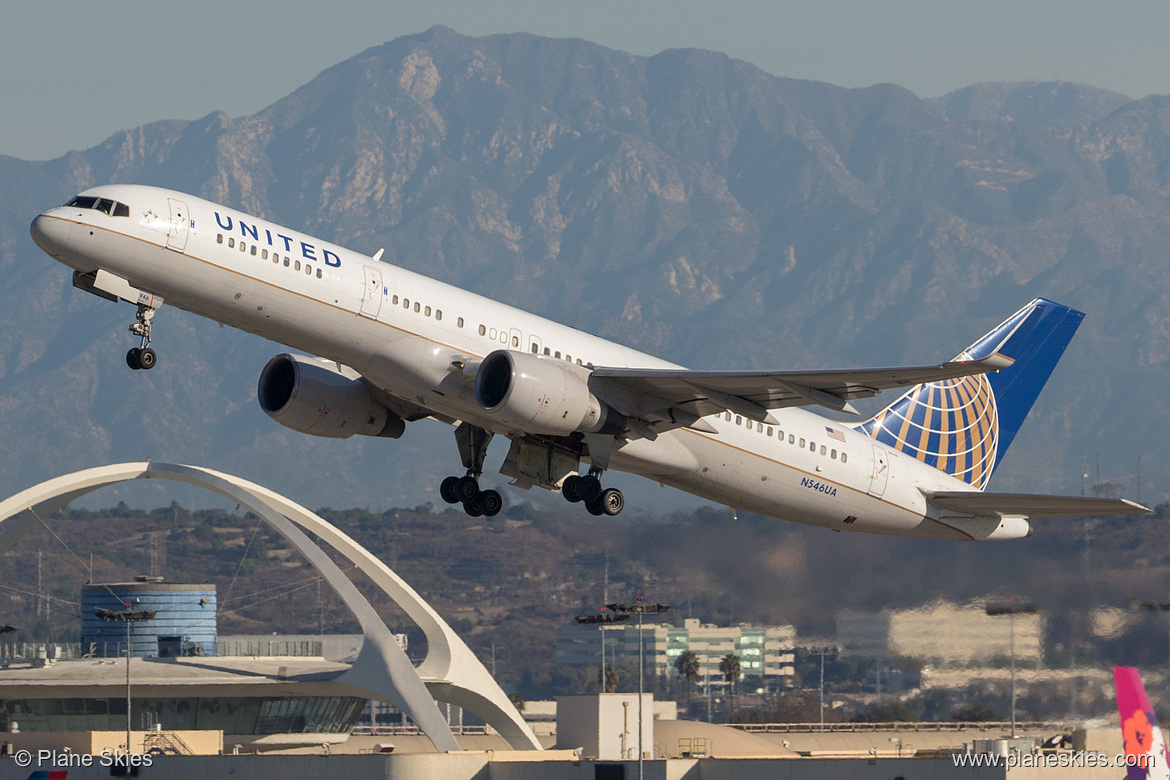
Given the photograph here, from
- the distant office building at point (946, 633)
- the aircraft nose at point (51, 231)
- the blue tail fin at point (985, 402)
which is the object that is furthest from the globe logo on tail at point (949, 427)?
the aircraft nose at point (51, 231)

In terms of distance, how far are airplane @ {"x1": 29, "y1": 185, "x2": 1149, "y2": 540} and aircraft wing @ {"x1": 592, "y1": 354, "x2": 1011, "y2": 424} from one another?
5 cm

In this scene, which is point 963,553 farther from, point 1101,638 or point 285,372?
point 285,372

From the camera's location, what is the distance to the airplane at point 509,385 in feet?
113

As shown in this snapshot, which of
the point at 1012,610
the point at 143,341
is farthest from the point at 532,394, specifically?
the point at 1012,610

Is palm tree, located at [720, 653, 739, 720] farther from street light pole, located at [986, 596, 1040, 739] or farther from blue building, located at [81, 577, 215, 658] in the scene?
street light pole, located at [986, 596, 1040, 739]

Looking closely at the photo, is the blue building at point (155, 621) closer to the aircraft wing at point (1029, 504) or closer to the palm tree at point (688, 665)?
the palm tree at point (688, 665)

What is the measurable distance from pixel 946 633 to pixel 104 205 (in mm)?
26814

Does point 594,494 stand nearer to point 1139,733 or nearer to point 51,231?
point 51,231

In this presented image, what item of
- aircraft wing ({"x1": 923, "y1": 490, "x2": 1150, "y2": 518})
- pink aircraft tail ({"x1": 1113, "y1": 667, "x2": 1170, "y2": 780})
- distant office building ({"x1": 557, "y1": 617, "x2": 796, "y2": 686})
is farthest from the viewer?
distant office building ({"x1": 557, "y1": 617, "x2": 796, "y2": 686})

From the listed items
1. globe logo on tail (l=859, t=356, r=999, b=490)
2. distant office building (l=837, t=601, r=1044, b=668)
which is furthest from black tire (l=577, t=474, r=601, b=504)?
distant office building (l=837, t=601, r=1044, b=668)

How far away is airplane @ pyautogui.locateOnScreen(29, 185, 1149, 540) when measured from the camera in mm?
34344

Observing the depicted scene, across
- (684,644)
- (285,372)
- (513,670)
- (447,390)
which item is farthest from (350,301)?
(513,670)

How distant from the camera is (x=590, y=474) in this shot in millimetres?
38594

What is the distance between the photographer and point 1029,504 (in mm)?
41531
